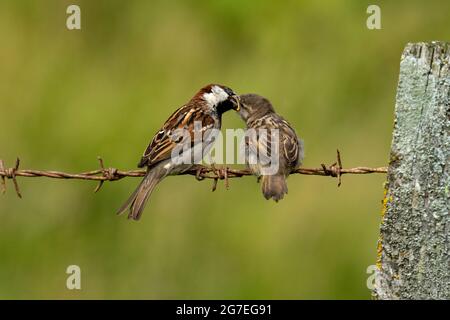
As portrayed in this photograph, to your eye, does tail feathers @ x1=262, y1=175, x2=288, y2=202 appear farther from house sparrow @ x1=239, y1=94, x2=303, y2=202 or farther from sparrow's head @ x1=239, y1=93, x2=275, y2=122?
sparrow's head @ x1=239, y1=93, x2=275, y2=122

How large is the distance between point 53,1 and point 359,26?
10.3 feet

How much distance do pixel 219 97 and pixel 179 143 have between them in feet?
3.44

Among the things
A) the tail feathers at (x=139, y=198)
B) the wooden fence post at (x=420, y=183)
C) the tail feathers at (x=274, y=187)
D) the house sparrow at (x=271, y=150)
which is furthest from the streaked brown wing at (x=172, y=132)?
the wooden fence post at (x=420, y=183)

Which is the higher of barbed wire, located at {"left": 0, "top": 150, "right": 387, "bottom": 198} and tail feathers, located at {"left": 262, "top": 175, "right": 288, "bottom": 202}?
barbed wire, located at {"left": 0, "top": 150, "right": 387, "bottom": 198}

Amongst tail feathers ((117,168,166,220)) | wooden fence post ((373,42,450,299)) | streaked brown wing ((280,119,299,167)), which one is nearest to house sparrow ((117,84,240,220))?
tail feathers ((117,168,166,220))

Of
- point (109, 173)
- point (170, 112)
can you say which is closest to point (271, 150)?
point (109, 173)

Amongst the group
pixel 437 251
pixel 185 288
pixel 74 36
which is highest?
pixel 74 36

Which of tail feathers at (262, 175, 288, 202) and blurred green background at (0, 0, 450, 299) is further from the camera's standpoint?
blurred green background at (0, 0, 450, 299)

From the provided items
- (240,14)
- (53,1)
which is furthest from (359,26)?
(53,1)

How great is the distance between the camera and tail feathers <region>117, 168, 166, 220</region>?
21.0 feet

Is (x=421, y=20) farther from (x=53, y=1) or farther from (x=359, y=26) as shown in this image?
(x=53, y=1)

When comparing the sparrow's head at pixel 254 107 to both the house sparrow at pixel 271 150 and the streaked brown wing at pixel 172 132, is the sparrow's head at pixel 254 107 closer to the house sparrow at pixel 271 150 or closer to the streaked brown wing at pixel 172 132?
the house sparrow at pixel 271 150

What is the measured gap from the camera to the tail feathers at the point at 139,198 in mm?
6414

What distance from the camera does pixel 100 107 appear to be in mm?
8852
